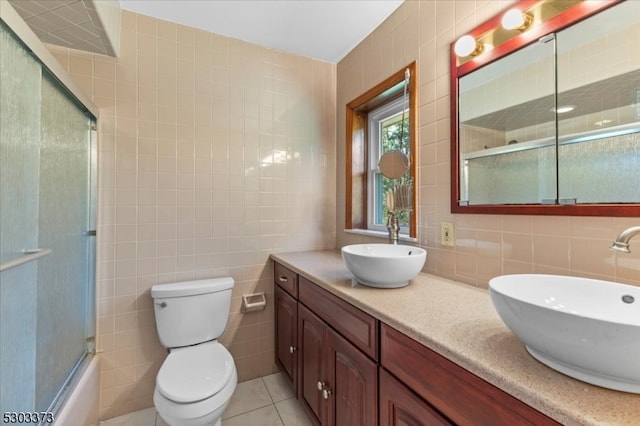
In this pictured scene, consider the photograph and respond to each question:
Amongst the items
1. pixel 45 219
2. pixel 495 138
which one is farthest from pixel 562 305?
pixel 45 219

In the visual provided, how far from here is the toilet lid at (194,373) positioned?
1230mm

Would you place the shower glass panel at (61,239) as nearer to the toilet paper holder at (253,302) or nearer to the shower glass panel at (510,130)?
the toilet paper holder at (253,302)

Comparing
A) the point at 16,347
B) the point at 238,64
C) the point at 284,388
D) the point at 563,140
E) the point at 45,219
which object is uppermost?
the point at 238,64

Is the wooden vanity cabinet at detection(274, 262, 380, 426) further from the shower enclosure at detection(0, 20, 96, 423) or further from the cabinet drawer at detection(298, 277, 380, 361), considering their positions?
the shower enclosure at detection(0, 20, 96, 423)

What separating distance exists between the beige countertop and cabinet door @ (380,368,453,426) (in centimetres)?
17

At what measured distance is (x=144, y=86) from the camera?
5.59 ft

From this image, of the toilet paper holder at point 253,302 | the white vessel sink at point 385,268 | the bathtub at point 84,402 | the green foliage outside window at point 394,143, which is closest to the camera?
the white vessel sink at point 385,268

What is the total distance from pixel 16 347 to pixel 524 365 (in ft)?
4.94

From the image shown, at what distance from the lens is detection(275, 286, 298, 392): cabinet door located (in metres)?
1.65

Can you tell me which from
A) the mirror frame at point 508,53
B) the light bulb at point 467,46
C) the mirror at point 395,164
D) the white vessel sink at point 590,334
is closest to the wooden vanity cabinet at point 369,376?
the white vessel sink at point 590,334

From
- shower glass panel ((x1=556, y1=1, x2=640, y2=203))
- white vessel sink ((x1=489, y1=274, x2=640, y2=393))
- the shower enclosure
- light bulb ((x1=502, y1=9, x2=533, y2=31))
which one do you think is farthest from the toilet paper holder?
light bulb ((x1=502, y1=9, x2=533, y2=31))

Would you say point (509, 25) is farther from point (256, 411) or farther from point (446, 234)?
point (256, 411)

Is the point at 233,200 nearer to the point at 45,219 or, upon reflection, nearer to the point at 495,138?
the point at 45,219

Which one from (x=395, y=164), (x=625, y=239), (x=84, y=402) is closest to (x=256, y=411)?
(x=84, y=402)
